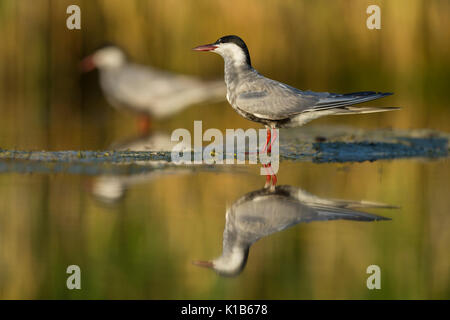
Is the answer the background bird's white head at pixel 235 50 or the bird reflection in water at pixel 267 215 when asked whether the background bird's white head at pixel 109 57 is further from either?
the bird reflection in water at pixel 267 215

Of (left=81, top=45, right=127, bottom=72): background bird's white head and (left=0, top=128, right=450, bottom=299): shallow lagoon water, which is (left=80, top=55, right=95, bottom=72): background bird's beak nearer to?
(left=81, top=45, right=127, bottom=72): background bird's white head

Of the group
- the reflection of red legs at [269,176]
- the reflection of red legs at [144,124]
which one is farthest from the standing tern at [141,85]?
the reflection of red legs at [269,176]

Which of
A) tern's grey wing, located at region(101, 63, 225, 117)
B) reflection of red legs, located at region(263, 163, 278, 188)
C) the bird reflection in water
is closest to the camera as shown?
the bird reflection in water

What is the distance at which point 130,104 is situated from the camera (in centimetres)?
873

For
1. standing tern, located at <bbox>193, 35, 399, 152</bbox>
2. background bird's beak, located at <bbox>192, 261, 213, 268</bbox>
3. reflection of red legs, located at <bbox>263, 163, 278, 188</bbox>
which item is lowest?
background bird's beak, located at <bbox>192, 261, 213, 268</bbox>

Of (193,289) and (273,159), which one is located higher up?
(273,159)

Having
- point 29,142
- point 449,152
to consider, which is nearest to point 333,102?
point 449,152

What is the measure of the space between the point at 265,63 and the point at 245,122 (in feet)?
7.36

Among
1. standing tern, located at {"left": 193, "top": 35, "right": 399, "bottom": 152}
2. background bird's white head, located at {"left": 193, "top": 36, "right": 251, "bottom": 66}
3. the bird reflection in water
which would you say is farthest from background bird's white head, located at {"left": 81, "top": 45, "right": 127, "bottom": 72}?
the bird reflection in water

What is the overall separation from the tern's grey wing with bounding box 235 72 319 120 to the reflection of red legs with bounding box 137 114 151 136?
2.22 m

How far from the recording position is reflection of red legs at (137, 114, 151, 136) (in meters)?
7.83

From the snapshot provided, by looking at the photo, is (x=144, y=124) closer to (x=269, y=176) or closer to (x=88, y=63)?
(x=88, y=63)

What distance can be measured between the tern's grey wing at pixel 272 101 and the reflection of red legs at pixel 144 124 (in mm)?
2224

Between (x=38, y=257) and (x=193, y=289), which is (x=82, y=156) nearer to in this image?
(x=38, y=257)
